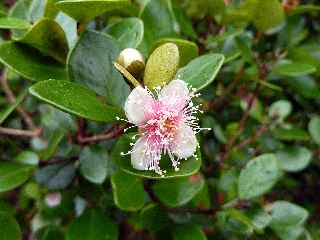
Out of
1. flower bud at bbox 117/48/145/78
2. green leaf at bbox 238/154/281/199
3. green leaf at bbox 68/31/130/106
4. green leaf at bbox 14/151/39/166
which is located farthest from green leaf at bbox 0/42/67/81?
green leaf at bbox 238/154/281/199

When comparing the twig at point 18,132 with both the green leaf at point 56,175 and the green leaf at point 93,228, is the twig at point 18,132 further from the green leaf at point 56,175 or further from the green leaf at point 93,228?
the green leaf at point 93,228

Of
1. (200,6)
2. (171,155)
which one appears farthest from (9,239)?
(200,6)

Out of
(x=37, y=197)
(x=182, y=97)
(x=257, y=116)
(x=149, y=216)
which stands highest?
(x=182, y=97)

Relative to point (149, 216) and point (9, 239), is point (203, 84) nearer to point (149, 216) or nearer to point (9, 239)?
point (149, 216)

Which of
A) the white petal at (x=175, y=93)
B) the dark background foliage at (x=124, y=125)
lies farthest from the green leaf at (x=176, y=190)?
the white petal at (x=175, y=93)

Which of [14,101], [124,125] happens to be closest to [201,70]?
[124,125]

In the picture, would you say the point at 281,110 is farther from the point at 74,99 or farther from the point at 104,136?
the point at 74,99
